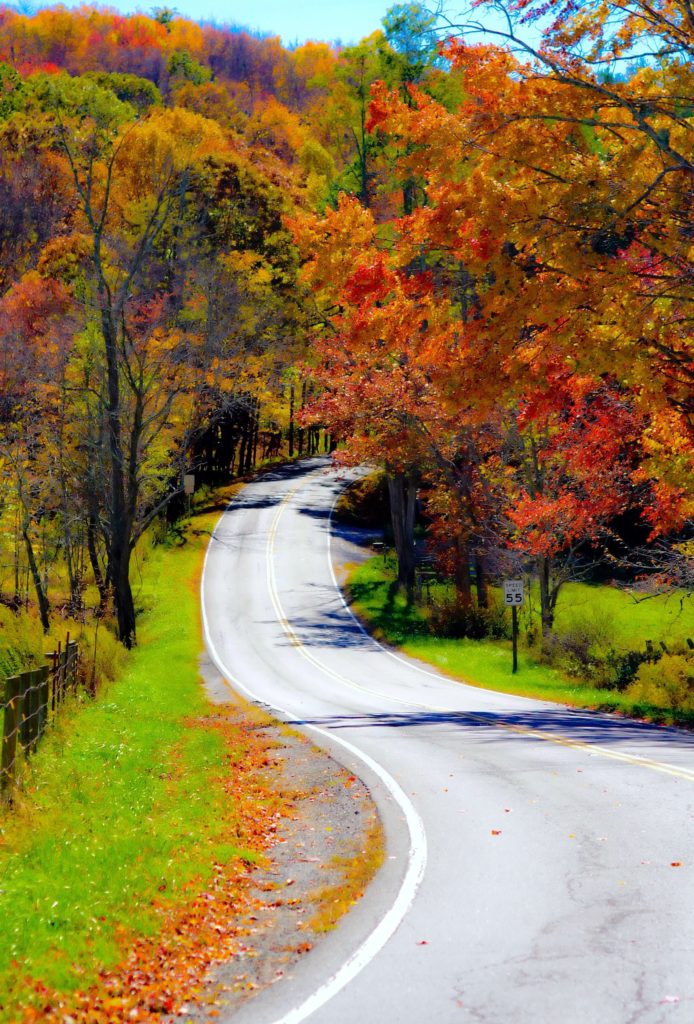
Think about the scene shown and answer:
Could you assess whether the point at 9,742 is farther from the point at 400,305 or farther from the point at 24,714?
the point at 400,305

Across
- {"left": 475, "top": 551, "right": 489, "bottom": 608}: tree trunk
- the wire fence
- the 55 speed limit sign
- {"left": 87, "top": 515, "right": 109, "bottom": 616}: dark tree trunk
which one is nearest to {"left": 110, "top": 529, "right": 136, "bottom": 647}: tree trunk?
{"left": 87, "top": 515, "right": 109, "bottom": 616}: dark tree trunk

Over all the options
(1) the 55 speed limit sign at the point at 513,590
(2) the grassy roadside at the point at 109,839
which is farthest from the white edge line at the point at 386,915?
(1) the 55 speed limit sign at the point at 513,590

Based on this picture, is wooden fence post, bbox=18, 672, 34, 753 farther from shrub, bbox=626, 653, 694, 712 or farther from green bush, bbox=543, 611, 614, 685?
green bush, bbox=543, 611, 614, 685

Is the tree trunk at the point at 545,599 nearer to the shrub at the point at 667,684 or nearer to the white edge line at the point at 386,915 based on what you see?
the shrub at the point at 667,684

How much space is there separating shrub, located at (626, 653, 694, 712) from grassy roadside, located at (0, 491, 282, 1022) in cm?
905

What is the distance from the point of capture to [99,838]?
8.93 meters

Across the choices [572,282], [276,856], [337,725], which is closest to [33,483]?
[337,725]

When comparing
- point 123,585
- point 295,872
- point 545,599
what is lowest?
point 545,599

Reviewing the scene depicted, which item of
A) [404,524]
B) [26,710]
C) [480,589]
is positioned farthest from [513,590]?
[26,710]

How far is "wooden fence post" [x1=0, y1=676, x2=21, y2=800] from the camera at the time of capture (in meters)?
9.78

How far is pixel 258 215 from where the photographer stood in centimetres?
5478

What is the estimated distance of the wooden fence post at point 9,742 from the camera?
978 centimetres

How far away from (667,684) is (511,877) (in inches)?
583

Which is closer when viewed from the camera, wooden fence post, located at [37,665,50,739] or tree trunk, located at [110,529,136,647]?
wooden fence post, located at [37,665,50,739]
